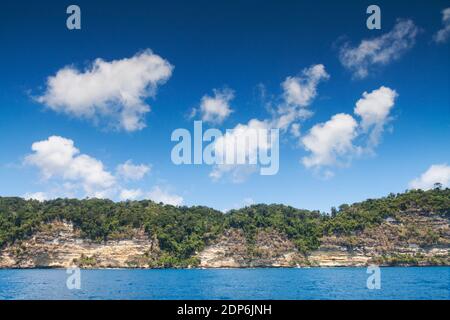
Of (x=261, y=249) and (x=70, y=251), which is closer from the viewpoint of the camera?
(x=70, y=251)

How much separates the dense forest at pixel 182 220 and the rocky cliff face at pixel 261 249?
152 centimetres

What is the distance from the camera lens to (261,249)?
99688 millimetres

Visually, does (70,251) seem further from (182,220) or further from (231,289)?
(231,289)

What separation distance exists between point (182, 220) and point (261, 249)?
19.0 metres

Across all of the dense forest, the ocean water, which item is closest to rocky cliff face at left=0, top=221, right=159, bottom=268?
the dense forest

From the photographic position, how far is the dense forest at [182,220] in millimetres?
92312

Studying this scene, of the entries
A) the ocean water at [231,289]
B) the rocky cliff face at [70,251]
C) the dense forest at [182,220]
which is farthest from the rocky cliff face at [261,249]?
the ocean water at [231,289]

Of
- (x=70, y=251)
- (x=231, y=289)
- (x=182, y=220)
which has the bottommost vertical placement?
(x=70, y=251)

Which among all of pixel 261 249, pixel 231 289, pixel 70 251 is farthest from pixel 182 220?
pixel 231 289

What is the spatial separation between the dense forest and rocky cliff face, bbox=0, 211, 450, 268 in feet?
4.97

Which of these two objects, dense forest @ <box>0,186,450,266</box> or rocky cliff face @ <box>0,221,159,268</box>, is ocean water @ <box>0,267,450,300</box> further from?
dense forest @ <box>0,186,450,266</box>

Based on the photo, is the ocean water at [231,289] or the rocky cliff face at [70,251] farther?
the rocky cliff face at [70,251]

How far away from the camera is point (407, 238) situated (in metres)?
94.0

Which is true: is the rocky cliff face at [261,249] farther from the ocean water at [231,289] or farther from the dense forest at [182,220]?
the ocean water at [231,289]
